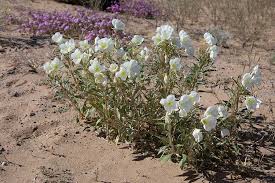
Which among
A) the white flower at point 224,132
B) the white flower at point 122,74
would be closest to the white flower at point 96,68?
the white flower at point 122,74

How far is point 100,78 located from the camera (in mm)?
3750

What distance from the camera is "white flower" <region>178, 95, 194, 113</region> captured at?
337cm

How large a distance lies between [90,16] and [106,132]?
12.2 feet

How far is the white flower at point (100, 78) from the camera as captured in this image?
3725 millimetres

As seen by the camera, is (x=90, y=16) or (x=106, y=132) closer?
(x=106, y=132)

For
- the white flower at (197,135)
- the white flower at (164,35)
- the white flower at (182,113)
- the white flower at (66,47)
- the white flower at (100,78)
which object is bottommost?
the white flower at (197,135)

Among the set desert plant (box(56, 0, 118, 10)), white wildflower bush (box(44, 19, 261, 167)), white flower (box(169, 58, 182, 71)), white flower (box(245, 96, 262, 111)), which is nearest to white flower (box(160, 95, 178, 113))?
white wildflower bush (box(44, 19, 261, 167))

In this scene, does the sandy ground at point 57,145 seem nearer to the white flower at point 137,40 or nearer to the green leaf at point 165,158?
the green leaf at point 165,158

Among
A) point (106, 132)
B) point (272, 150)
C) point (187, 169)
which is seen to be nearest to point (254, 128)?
point (272, 150)

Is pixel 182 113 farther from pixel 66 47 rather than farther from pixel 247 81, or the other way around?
pixel 66 47

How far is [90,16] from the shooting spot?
7.66 meters

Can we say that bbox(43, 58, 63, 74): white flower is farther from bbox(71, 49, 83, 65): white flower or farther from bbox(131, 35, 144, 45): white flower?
bbox(131, 35, 144, 45): white flower

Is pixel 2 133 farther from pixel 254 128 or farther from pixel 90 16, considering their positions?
pixel 90 16

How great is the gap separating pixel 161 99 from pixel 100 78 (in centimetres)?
47
